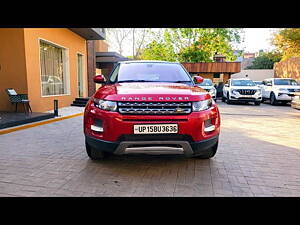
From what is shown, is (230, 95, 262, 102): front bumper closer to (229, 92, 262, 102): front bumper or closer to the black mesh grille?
(229, 92, 262, 102): front bumper

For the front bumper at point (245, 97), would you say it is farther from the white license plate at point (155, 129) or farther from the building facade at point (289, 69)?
the white license plate at point (155, 129)

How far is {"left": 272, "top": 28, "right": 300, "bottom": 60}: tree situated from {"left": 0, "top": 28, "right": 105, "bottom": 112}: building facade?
496 inches

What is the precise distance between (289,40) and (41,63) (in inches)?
628

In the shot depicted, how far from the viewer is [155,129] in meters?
2.79

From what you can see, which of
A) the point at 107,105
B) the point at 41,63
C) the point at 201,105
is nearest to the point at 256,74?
the point at 41,63

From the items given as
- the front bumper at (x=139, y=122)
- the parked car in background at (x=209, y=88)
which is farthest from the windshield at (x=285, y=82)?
the front bumper at (x=139, y=122)

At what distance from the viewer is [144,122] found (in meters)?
2.79

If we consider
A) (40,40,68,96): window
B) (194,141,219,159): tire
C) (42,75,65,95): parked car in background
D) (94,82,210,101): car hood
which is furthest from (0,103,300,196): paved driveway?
(40,40,68,96): window

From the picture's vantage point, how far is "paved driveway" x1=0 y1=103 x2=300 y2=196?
2.72m

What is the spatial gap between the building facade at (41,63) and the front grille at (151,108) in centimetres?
638

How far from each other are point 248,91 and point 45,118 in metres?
10.5

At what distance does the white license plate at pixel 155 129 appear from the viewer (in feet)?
9.11

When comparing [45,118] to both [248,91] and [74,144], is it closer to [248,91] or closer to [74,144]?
[74,144]
